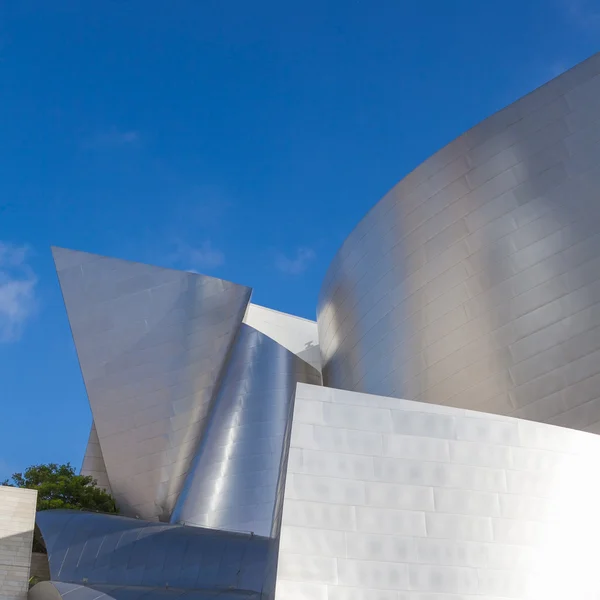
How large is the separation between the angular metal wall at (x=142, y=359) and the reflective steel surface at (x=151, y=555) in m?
4.26

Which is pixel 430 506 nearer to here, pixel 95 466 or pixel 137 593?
pixel 137 593

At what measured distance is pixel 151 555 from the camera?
13562 mm

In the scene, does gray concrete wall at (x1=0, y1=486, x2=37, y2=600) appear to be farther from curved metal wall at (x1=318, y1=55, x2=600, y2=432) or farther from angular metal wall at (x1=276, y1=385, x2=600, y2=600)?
angular metal wall at (x1=276, y1=385, x2=600, y2=600)

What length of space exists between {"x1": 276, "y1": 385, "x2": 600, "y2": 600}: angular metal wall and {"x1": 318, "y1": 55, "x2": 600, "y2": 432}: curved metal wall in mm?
3876

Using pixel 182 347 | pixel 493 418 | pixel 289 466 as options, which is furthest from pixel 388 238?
pixel 289 466

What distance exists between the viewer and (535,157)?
13148 mm

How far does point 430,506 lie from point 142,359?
13.3 meters

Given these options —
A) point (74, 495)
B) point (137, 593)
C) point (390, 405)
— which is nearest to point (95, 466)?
point (74, 495)

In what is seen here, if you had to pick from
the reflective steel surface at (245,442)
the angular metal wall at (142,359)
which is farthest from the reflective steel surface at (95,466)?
the reflective steel surface at (245,442)

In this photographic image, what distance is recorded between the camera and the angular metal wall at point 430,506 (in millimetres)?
7164

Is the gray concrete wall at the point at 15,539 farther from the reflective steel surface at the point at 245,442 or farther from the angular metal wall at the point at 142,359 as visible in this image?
the reflective steel surface at the point at 245,442

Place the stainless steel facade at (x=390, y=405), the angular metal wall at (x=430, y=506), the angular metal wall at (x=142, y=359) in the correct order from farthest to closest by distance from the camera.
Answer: the angular metal wall at (x=142, y=359), the stainless steel facade at (x=390, y=405), the angular metal wall at (x=430, y=506)

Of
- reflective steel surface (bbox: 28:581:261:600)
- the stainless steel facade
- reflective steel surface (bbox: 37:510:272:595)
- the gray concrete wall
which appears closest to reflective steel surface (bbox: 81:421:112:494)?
the stainless steel facade

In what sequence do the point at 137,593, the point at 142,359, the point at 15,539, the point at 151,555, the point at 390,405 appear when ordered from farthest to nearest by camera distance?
the point at 142,359 → the point at 15,539 → the point at 151,555 → the point at 137,593 → the point at 390,405
